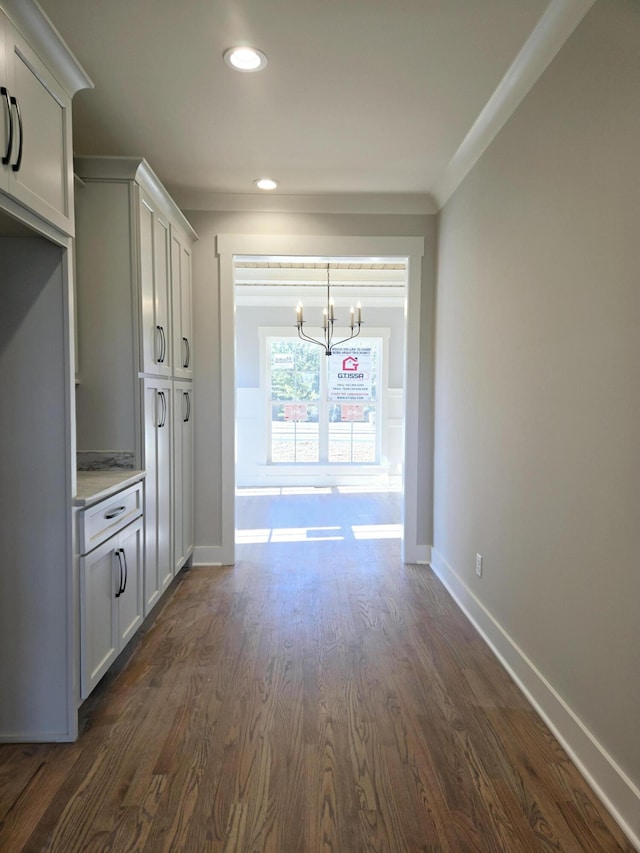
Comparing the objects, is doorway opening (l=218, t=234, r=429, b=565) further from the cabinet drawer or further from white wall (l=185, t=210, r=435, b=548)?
the cabinet drawer

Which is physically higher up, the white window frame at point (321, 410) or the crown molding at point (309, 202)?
the crown molding at point (309, 202)

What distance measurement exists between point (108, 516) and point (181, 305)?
5.46 ft

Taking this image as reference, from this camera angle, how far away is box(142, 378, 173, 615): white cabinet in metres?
2.51

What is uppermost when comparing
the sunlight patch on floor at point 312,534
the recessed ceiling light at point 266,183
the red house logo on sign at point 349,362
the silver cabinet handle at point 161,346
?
the recessed ceiling light at point 266,183

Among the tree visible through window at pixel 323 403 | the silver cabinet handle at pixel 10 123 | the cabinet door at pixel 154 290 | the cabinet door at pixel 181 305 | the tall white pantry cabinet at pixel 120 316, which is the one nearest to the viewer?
the silver cabinet handle at pixel 10 123

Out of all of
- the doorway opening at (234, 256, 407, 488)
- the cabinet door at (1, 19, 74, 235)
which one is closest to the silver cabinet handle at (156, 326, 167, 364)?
the cabinet door at (1, 19, 74, 235)

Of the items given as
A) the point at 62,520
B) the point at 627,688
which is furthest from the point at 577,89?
the point at 62,520

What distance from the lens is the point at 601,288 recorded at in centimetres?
156

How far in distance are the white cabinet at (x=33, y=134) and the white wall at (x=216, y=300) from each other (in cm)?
177

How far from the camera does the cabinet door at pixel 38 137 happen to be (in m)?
1.42

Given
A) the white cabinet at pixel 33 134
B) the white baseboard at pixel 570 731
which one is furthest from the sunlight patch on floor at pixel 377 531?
the white cabinet at pixel 33 134

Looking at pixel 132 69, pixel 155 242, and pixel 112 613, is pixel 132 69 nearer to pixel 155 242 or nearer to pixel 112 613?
pixel 155 242

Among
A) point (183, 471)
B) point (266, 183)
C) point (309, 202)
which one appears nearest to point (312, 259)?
point (309, 202)

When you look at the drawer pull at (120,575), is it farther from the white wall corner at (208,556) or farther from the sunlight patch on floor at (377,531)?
the sunlight patch on floor at (377,531)
